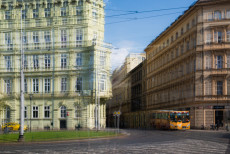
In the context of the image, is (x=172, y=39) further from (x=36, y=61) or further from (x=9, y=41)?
(x=9, y=41)

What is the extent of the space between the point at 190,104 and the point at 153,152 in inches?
1468

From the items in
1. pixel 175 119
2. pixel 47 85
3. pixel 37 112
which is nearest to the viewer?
pixel 175 119

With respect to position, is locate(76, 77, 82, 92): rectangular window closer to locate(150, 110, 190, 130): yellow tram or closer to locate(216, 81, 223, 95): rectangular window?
locate(150, 110, 190, 130): yellow tram

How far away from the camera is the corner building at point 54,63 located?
49812 mm

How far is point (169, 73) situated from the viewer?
6366 centimetres

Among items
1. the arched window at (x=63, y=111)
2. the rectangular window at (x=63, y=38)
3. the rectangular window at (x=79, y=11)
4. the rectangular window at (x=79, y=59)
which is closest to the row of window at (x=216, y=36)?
the rectangular window at (x=79, y=59)

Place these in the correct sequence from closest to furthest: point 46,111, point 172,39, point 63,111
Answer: point 63,111, point 46,111, point 172,39

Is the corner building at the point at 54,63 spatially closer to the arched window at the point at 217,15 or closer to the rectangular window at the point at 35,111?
the rectangular window at the point at 35,111

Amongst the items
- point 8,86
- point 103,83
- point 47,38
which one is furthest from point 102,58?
point 8,86

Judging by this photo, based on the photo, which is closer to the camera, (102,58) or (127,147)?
(127,147)

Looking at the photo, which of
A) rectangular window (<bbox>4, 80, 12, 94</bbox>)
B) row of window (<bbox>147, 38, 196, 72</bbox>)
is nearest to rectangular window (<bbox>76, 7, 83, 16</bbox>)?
rectangular window (<bbox>4, 80, 12, 94</bbox>)

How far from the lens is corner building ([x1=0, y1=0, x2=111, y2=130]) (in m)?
49.8

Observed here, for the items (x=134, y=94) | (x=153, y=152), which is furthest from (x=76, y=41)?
(x=134, y=94)

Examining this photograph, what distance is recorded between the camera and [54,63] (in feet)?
170
